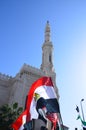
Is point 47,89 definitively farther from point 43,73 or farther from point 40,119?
point 43,73

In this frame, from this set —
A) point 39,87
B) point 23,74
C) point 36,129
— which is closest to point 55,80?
point 23,74


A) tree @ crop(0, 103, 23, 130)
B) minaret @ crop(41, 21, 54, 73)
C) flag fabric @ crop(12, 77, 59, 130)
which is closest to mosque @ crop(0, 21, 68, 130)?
minaret @ crop(41, 21, 54, 73)

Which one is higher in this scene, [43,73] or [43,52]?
[43,52]

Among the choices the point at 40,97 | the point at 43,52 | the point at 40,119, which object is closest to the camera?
the point at 40,119

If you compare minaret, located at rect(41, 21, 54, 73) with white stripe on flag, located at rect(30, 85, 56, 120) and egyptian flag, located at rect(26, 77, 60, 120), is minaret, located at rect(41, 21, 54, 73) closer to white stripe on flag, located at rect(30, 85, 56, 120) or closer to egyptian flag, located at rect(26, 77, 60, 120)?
egyptian flag, located at rect(26, 77, 60, 120)

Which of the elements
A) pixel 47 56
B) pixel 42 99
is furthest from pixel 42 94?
pixel 47 56

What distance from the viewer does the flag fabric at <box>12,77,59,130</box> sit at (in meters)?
12.4

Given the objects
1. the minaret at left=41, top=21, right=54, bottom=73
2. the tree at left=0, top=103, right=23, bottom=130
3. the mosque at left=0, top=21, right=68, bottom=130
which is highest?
the minaret at left=41, top=21, right=54, bottom=73

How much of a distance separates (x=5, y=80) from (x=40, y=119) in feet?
123

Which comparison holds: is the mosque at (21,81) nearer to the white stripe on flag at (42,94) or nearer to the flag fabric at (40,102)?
the flag fabric at (40,102)

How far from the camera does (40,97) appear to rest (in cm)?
1307

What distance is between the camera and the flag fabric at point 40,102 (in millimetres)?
12383

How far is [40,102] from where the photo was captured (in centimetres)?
1284

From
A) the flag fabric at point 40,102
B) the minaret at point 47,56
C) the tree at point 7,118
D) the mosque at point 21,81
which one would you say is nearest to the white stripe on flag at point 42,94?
the flag fabric at point 40,102
